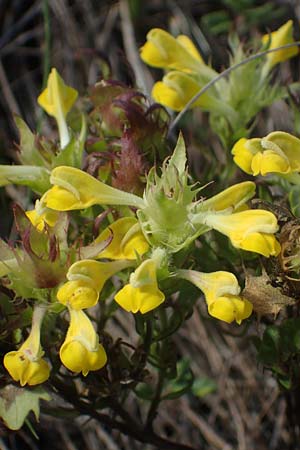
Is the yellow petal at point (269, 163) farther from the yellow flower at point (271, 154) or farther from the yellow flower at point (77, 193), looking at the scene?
the yellow flower at point (77, 193)

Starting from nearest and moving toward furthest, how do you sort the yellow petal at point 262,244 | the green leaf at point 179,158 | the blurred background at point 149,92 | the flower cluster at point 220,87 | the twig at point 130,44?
the yellow petal at point 262,244, the green leaf at point 179,158, the flower cluster at point 220,87, the blurred background at point 149,92, the twig at point 130,44

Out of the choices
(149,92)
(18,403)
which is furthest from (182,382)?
(149,92)

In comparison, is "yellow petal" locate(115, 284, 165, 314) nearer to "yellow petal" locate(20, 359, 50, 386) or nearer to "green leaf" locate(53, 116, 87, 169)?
"yellow petal" locate(20, 359, 50, 386)

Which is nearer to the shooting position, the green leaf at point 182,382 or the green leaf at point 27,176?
the green leaf at point 27,176

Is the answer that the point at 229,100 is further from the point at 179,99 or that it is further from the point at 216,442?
the point at 216,442

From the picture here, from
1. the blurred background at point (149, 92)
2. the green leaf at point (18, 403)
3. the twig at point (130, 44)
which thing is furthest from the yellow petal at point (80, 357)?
the twig at point (130, 44)

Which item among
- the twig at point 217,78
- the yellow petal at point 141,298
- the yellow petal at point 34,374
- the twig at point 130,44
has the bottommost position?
the twig at point 130,44

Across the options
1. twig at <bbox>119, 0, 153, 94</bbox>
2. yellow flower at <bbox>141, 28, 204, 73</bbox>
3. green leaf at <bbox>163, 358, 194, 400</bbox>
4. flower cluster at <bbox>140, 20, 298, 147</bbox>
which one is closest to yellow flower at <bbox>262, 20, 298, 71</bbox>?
flower cluster at <bbox>140, 20, 298, 147</bbox>
